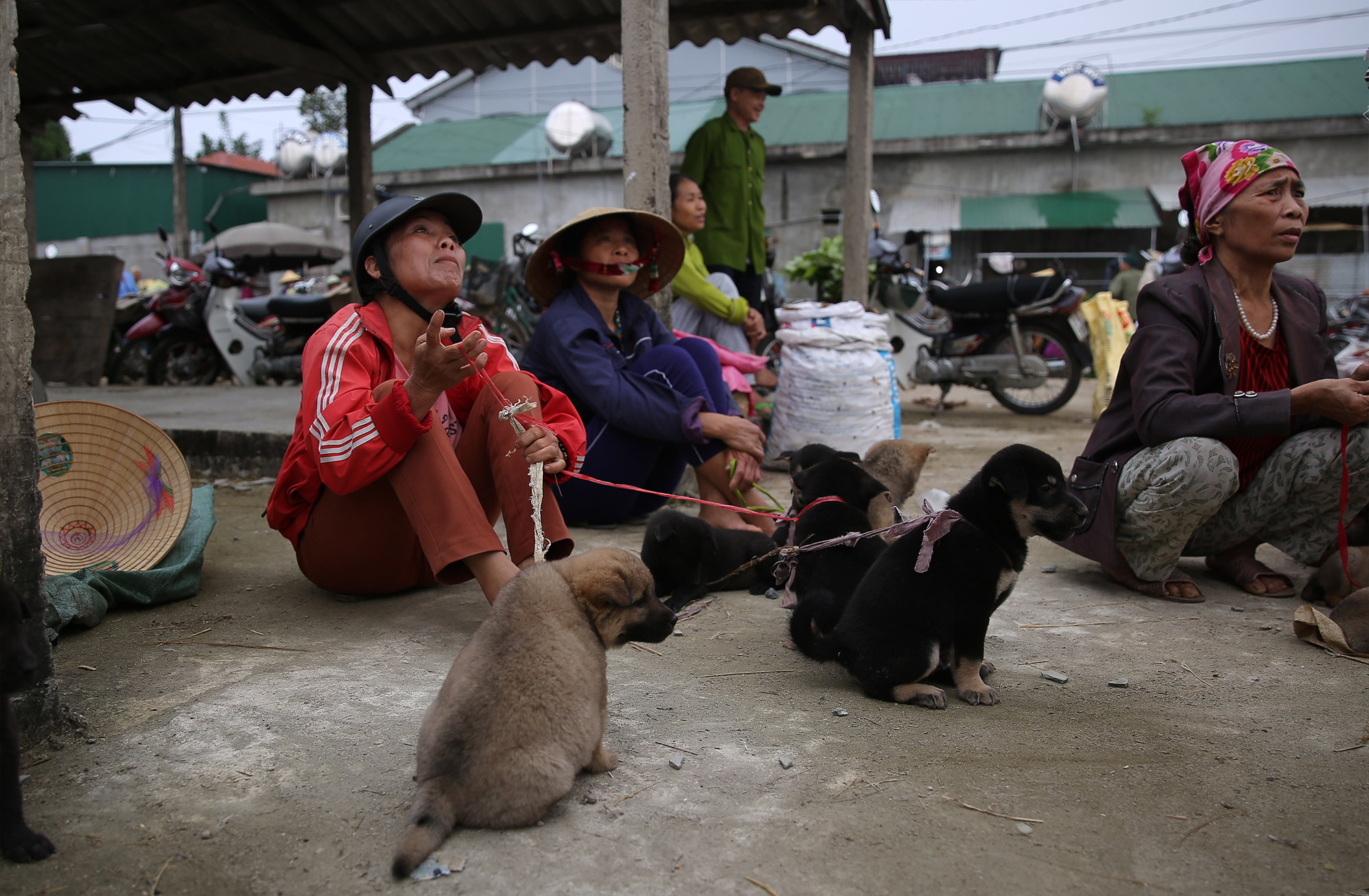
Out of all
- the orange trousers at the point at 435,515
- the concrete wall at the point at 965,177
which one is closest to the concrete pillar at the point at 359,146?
the orange trousers at the point at 435,515

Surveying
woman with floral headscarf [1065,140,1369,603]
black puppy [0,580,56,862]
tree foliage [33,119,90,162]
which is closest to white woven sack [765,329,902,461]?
woman with floral headscarf [1065,140,1369,603]

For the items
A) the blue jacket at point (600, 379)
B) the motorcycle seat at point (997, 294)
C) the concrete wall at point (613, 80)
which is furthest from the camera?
the concrete wall at point (613, 80)

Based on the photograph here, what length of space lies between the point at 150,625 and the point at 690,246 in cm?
364

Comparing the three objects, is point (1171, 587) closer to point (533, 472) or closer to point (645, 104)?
point (533, 472)

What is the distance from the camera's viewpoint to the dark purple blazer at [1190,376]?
3.13 meters

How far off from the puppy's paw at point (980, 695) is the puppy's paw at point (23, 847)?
2097 mm

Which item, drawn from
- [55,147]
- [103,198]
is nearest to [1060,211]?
[103,198]

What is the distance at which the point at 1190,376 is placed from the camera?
3.29 m

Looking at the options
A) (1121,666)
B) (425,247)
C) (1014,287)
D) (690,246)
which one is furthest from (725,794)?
(1014,287)

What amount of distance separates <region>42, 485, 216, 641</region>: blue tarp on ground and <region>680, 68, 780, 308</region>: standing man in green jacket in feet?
12.9

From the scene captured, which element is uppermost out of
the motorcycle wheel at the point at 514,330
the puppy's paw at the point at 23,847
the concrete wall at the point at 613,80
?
the concrete wall at the point at 613,80

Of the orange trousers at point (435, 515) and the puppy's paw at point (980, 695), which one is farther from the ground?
the orange trousers at point (435, 515)

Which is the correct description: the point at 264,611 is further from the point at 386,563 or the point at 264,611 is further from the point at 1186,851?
the point at 1186,851

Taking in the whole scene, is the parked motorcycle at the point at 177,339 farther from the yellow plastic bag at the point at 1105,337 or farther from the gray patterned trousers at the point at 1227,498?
the gray patterned trousers at the point at 1227,498
